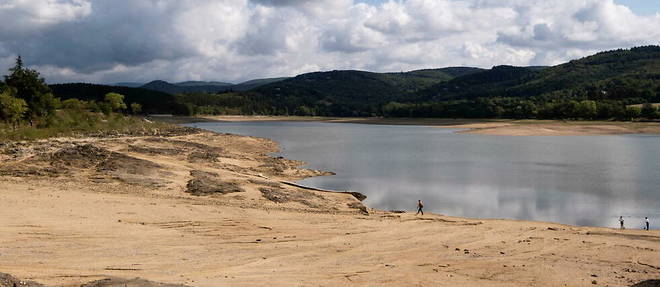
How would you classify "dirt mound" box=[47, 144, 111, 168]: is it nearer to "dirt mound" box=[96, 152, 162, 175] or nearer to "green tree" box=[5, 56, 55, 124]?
"dirt mound" box=[96, 152, 162, 175]

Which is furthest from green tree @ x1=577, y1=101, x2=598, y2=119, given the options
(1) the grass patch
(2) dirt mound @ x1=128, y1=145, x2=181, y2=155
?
(2) dirt mound @ x1=128, y1=145, x2=181, y2=155

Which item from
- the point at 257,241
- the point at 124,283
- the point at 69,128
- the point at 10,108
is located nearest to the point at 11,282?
the point at 124,283

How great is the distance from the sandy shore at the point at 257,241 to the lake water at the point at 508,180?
6.10 meters

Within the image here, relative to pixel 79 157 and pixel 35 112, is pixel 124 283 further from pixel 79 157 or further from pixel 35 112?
pixel 35 112

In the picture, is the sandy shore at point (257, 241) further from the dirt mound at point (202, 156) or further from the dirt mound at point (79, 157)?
the dirt mound at point (202, 156)

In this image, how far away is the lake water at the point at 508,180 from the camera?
29812 mm

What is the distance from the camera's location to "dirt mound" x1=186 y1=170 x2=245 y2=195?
88.5ft

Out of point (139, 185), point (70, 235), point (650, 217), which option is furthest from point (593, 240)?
→ point (139, 185)

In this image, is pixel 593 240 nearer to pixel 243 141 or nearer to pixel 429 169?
pixel 429 169

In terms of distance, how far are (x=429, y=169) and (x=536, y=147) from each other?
31.8m

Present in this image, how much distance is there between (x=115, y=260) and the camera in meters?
13.7

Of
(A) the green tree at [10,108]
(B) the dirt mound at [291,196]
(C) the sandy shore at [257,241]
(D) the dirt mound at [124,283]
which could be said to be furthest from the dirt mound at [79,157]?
(A) the green tree at [10,108]

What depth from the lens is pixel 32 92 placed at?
64312 mm

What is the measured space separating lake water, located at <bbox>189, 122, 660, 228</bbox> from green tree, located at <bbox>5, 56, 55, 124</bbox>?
30.8 m
